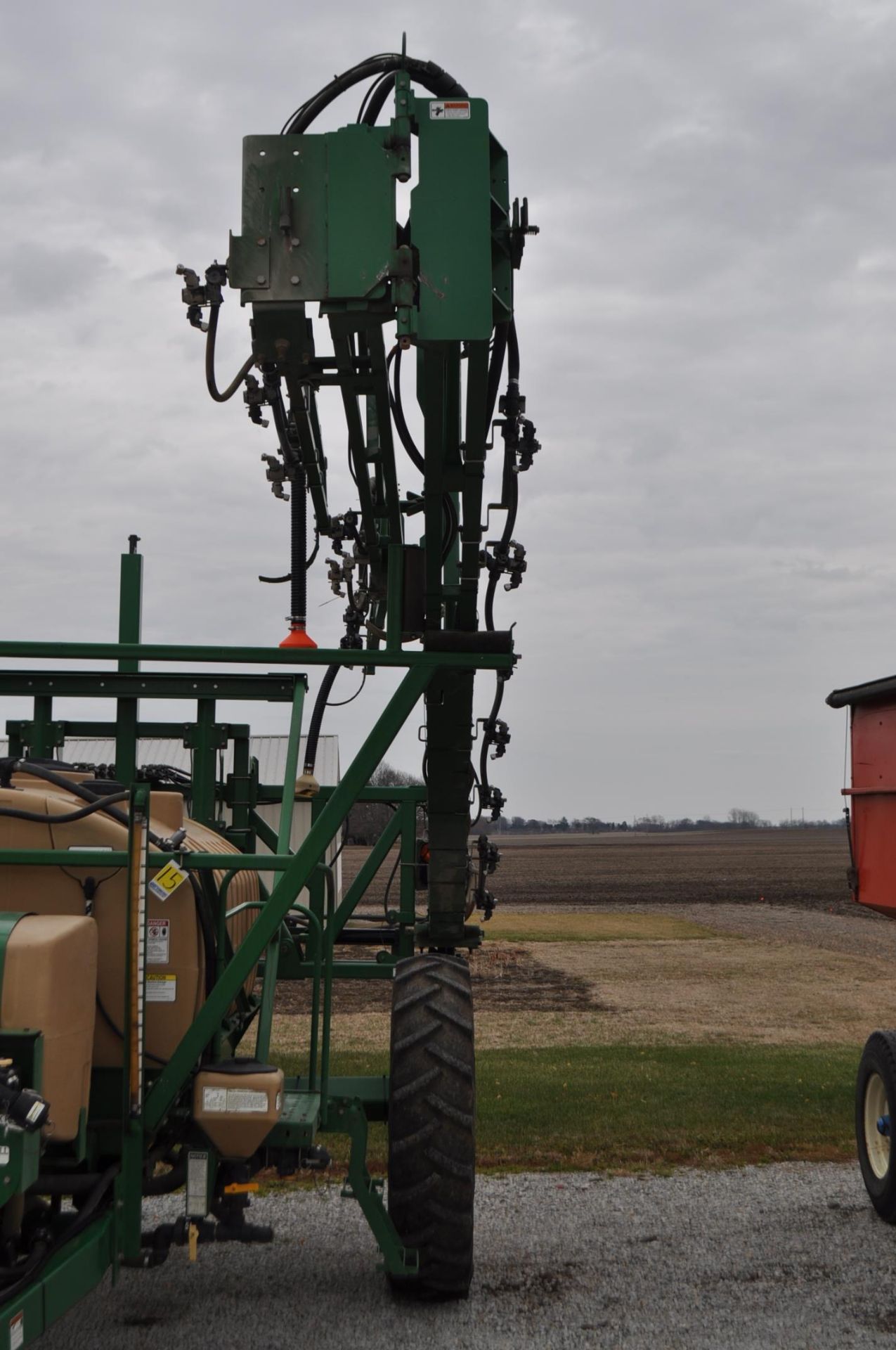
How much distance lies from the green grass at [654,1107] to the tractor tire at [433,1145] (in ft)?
7.55

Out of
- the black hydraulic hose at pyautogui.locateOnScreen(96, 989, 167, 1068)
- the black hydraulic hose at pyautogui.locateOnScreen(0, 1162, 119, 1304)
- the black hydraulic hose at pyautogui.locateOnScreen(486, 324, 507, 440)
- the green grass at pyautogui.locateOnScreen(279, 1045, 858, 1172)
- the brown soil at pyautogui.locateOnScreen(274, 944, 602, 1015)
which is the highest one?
the black hydraulic hose at pyautogui.locateOnScreen(486, 324, 507, 440)

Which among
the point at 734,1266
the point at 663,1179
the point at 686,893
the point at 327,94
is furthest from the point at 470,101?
the point at 686,893

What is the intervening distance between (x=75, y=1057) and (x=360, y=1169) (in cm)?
152

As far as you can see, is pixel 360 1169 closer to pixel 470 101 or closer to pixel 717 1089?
pixel 470 101

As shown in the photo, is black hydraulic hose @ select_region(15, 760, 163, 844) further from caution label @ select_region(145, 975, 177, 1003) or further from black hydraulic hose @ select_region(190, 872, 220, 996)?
caution label @ select_region(145, 975, 177, 1003)

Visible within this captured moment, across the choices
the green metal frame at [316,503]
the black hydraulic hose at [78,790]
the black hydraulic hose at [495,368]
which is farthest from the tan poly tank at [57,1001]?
the black hydraulic hose at [495,368]

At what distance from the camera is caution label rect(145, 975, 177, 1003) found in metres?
4.38

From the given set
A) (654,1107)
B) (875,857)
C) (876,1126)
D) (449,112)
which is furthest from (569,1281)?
(449,112)

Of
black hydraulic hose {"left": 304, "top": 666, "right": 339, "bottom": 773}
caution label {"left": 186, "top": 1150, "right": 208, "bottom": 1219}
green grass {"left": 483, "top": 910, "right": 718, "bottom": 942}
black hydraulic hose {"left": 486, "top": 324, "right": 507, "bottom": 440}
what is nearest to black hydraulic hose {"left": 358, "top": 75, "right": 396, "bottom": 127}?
black hydraulic hose {"left": 486, "top": 324, "right": 507, "bottom": 440}

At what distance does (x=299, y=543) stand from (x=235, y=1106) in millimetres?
2595

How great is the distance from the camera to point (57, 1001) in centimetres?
378

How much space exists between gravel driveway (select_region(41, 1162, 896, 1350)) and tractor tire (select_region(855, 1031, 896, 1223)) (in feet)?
0.48

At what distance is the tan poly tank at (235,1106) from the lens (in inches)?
169

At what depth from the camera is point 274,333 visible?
4.79m
